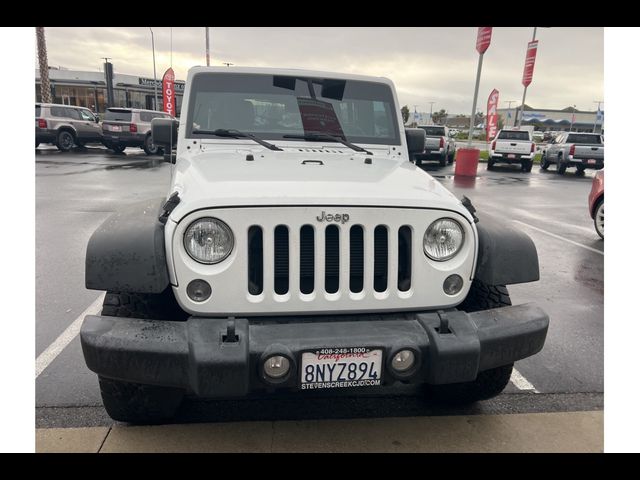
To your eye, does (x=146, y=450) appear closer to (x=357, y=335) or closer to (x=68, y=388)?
(x=68, y=388)

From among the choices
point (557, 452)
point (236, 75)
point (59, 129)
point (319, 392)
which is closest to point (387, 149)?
point (236, 75)

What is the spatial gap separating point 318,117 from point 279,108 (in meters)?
0.29

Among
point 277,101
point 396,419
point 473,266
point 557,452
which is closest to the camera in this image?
point 473,266

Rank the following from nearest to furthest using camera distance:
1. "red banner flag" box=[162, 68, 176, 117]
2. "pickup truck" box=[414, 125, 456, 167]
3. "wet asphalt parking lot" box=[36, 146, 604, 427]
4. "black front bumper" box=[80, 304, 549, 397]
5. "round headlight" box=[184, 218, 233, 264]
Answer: "black front bumper" box=[80, 304, 549, 397], "round headlight" box=[184, 218, 233, 264], "wet asphalt parking lot" box=[36, 146, 604, 427], "pickup truck" box=[414, 125, 456, 167], "red banner flag" box=[162, 68, 176, 117]

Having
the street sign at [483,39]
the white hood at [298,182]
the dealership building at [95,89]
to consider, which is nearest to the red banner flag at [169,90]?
the street sign at [483,39]

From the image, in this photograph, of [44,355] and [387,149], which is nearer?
[44,355]

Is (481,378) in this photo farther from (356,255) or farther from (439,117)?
(439,117)

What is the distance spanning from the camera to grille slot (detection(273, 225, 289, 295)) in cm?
235

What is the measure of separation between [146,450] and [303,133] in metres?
2.25

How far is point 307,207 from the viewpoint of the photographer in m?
2.24

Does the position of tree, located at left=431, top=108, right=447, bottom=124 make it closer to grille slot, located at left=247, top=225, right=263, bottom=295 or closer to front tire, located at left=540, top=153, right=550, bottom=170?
front tire, located at left=540, top=153, right=550, bottom=170

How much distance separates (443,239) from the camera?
2.41 meters

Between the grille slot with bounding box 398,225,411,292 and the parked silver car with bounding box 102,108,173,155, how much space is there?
18.6 meters

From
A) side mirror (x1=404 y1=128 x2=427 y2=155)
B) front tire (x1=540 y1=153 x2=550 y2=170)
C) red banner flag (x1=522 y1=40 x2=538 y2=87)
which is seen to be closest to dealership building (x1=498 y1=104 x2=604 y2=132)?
red banner flag (x1=522 y1=40 x2=538 y2=87)
